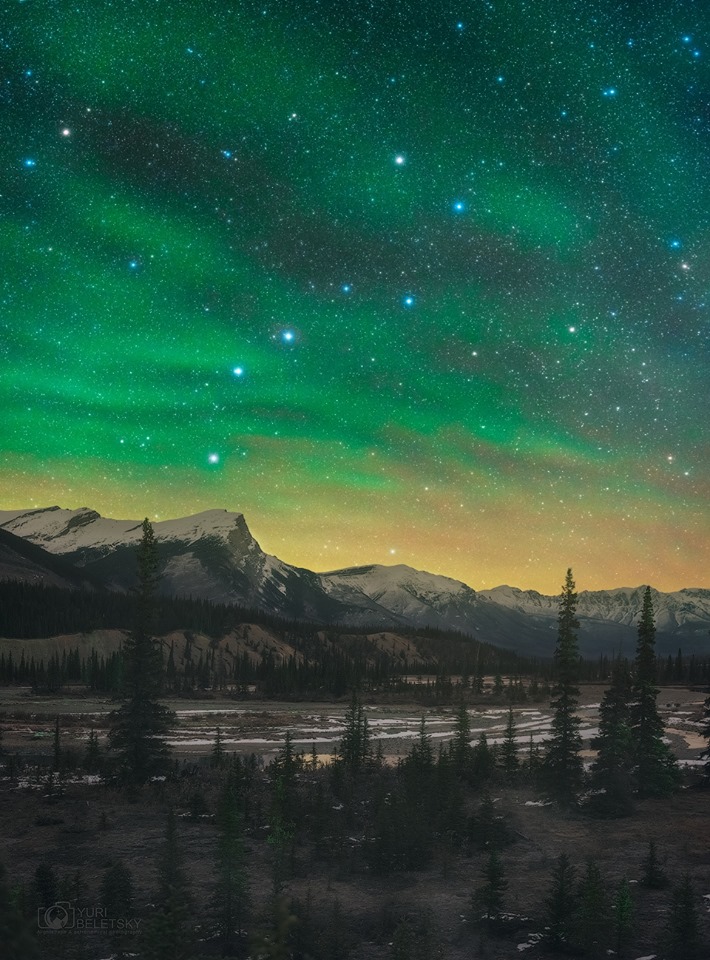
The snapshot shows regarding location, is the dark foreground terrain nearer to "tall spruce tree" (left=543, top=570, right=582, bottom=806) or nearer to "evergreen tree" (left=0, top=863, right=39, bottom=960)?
"tall spruce tree" (left=543, top=570, right=582, bottom=806)

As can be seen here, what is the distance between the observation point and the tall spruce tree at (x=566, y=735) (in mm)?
35719

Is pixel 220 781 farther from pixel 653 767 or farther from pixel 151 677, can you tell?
pixel 653 767

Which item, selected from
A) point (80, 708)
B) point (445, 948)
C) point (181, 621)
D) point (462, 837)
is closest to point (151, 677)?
point (462, 837)

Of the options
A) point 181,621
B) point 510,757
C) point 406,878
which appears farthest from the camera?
point 181,621

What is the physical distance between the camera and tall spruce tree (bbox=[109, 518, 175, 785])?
36531 mm

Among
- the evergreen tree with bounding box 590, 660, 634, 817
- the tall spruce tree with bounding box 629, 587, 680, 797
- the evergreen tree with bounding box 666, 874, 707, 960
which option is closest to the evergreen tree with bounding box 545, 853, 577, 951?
the evergreen tree with bounding box 666, 874, 707, 960

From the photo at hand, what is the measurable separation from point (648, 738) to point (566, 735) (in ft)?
18.0

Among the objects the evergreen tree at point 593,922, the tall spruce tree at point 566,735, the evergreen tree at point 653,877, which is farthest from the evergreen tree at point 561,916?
the tall spruce tree at point 566,735

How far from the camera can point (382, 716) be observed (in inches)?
3915

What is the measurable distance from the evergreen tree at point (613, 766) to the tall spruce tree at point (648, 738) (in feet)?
2.63

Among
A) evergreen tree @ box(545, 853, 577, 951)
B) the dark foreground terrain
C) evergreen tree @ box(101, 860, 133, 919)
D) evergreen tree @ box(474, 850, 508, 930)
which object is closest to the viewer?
the dark foreground terrain

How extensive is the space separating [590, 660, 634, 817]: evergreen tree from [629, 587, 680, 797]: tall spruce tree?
31.5 inches

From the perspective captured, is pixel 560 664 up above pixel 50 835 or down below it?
above

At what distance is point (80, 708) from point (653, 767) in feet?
267
